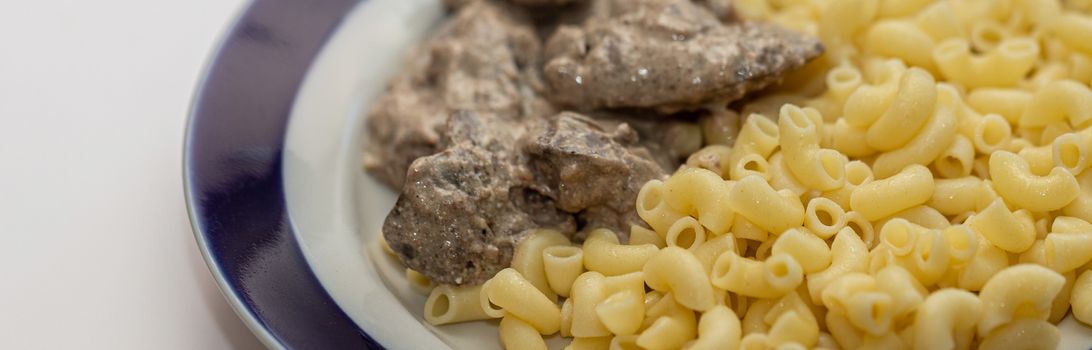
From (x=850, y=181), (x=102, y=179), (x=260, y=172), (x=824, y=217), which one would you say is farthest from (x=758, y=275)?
(x=102, y=179)

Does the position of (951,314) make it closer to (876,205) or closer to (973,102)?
(876,205)

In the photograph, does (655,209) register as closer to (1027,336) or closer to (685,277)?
(685,277)

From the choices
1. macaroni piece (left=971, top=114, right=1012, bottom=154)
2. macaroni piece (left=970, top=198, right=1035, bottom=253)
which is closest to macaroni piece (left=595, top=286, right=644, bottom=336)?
macaroni piece (left=970, top=198, right=1035, bottom=253)

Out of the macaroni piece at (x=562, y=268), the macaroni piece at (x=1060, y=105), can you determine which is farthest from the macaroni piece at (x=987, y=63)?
the macaroni piece at (x=562, y=268)

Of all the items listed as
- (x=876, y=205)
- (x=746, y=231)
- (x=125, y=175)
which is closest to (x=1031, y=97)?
(x=876, y=205)

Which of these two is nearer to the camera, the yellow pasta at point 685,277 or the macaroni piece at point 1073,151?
the yellow pasta at point 685,277

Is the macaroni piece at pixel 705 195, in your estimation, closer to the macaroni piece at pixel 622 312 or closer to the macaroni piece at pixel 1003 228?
the macaroni piece at pixel 622 312
